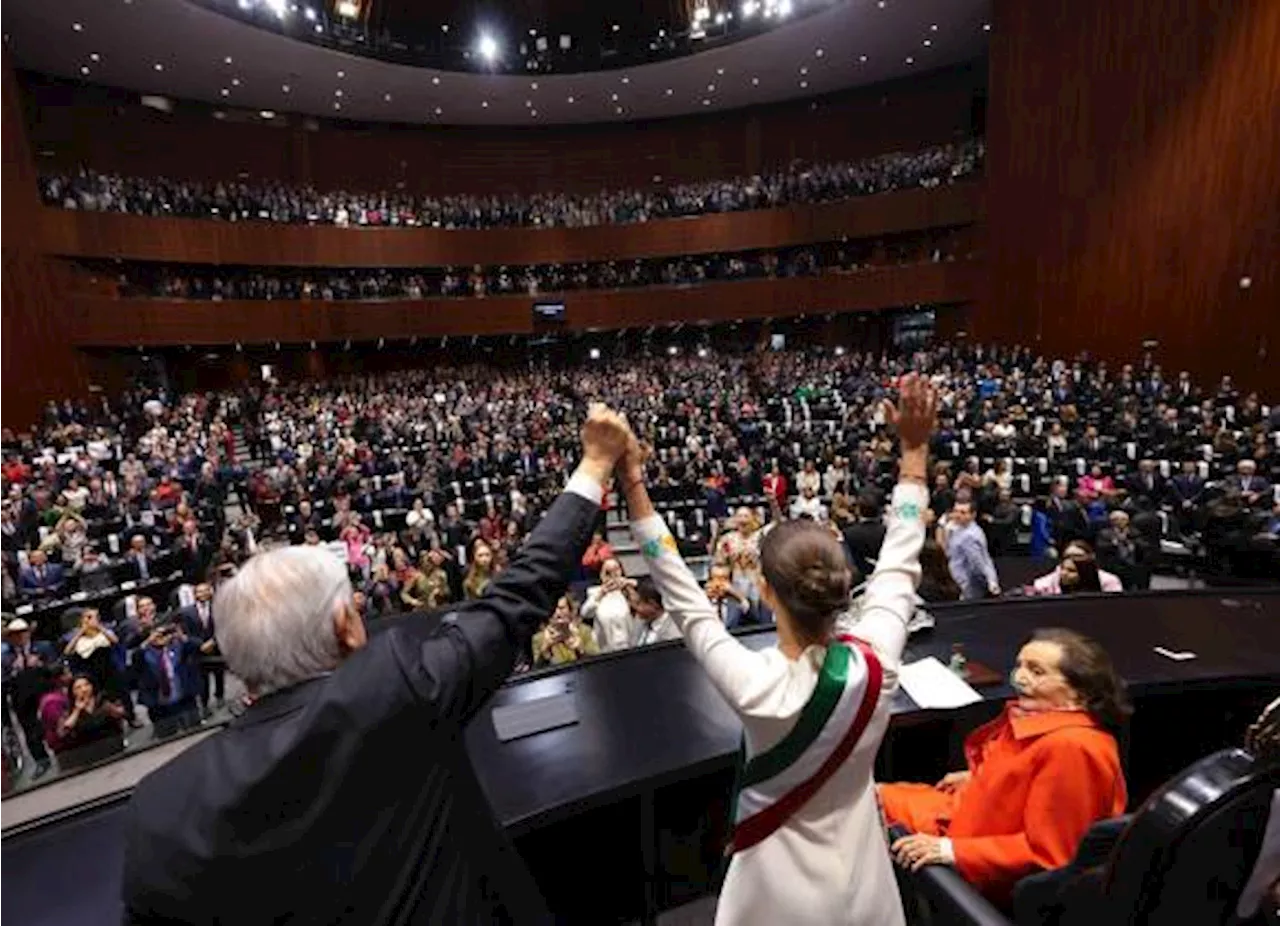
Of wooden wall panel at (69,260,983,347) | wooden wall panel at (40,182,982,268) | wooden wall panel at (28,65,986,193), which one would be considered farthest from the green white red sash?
wooden wall panel at (28,65,986,193)

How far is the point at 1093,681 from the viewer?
70.4 inches

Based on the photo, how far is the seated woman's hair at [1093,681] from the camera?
1.79 metres

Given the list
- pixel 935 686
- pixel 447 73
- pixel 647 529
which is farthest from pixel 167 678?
pixel 447 73

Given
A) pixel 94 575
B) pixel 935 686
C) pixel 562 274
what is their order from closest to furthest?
pixel 935 686
pixel 94 575
pixel 562 274

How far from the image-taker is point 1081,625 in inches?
130

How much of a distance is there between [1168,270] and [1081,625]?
51.3 feet

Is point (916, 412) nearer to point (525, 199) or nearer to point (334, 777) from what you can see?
→ point (334, 777)

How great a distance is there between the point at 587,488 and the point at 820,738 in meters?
0.57

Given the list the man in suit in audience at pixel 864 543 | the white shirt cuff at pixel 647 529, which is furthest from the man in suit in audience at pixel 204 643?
the white shirt cuff at pixel 647 529

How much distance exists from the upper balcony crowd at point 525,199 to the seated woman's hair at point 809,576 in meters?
22.0

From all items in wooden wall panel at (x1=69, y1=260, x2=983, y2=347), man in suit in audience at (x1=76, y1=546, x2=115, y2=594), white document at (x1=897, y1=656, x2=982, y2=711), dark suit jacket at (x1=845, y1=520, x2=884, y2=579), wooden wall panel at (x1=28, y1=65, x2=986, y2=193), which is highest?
wooden wall panel at (x1=28, y1=65, x2=986, y2=193)

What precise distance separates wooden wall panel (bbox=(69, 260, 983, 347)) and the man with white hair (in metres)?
21.1

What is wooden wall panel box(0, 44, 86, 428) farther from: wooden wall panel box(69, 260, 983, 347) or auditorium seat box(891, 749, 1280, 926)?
auditorium seat box(891, 749, 1280, 926)

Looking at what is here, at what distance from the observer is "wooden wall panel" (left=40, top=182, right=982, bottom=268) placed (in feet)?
60.4
